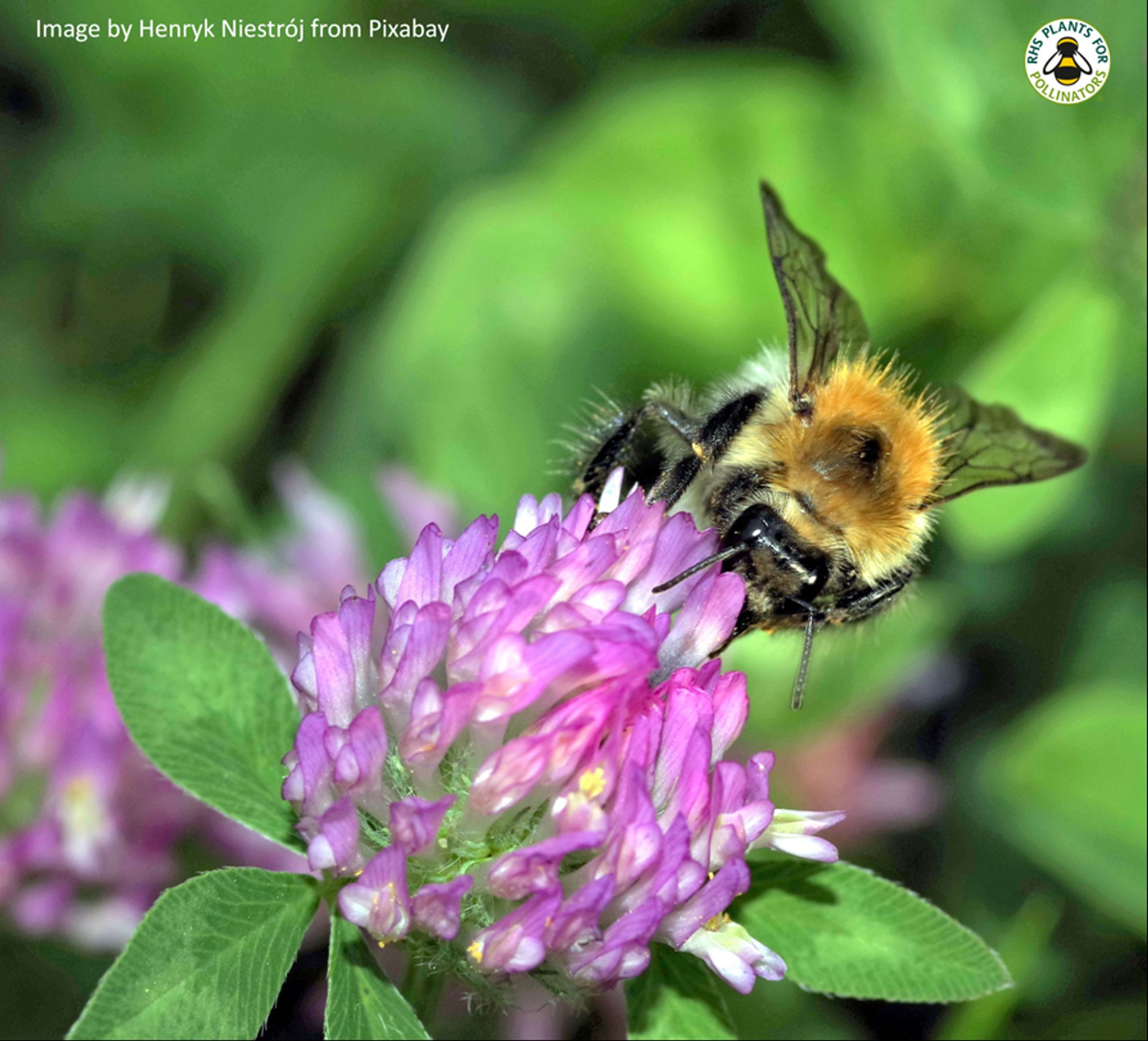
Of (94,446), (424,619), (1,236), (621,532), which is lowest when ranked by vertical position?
(94,446)

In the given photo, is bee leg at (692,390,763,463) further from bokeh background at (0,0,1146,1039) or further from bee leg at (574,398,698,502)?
bokeh background at (0,0,1146,1039)

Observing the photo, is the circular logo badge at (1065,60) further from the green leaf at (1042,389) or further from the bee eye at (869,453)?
the bee eye at (869,453)

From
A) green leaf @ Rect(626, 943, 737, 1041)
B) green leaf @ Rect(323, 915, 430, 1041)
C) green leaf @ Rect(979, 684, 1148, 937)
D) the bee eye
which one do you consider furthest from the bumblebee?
green leaf @ Rect(979, 684, 1148, 937)

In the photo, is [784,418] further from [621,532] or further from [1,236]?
[1,236]

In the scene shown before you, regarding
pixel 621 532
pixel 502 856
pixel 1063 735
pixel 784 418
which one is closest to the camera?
pixel 502 856

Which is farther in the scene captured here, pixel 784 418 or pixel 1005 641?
pixel 1005 641

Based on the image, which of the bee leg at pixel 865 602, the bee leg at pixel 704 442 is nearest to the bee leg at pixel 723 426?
the bee leg at pixel 704 442

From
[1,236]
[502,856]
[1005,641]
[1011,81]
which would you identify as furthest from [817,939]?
[1,236]
